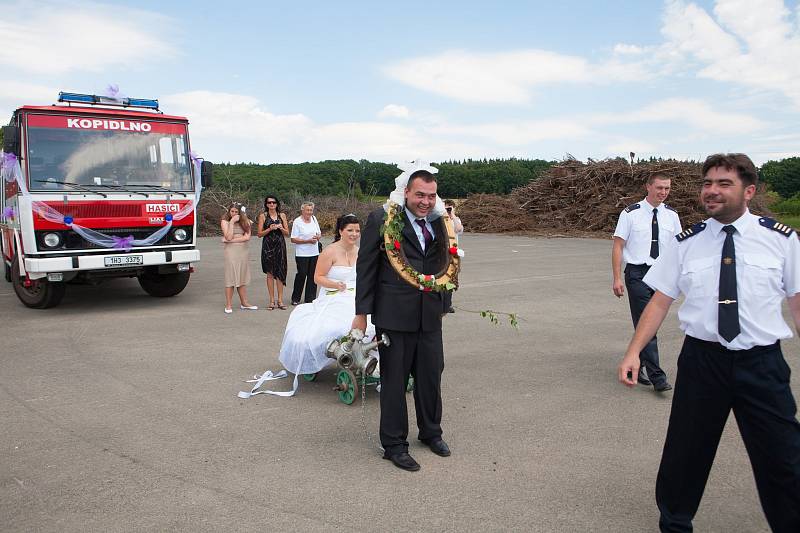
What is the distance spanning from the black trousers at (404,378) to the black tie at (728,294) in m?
2.02

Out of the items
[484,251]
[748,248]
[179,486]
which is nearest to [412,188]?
[748,248]

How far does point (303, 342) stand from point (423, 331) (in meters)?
1.97

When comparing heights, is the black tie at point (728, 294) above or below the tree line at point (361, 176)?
below

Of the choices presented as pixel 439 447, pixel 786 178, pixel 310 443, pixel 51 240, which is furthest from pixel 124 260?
pixel 786 178

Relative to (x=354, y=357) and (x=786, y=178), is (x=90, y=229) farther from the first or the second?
(x=786, y=178)

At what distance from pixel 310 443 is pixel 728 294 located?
312cm

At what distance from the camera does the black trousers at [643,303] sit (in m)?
6.16

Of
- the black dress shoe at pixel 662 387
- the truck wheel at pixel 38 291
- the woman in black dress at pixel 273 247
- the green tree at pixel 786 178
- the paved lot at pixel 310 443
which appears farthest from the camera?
the green tree at pixel 786 178

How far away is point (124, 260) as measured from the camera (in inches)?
410

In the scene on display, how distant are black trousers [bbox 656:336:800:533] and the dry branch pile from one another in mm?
25443

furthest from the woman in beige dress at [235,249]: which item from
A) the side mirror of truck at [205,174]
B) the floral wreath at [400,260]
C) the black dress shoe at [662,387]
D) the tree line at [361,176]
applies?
the tree line at [361,176]

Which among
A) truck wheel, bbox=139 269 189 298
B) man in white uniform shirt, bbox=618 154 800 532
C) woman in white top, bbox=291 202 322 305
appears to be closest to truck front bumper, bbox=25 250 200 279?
truck wheel, bbox=139 269 189 298

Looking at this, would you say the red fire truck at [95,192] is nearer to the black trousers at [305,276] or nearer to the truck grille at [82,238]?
the truck grille at [82,238]

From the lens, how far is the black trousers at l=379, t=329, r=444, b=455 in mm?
4570
